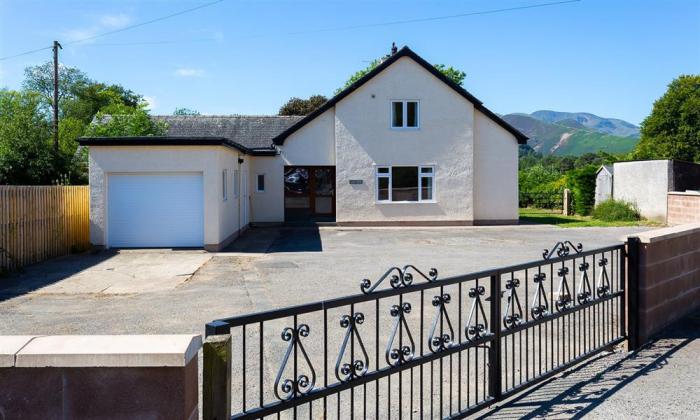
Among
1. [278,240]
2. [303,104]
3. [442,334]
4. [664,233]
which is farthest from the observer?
[303,104]

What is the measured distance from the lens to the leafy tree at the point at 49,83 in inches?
2574

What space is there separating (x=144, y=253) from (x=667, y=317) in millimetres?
13469

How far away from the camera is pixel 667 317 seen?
801cm

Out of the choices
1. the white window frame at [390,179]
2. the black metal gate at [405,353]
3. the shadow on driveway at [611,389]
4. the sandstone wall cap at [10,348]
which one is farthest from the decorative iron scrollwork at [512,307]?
the white window frame at [390,179]

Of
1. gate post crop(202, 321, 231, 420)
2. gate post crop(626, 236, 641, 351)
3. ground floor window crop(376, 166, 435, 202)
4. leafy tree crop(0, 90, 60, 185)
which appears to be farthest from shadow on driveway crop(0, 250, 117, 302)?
ground floor window crop(376, 166, 435, 202)

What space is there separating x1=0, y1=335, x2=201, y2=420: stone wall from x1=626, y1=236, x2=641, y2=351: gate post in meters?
5.94

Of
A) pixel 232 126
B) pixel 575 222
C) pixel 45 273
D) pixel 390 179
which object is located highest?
pixel 232 126

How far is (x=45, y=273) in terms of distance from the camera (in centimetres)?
1379

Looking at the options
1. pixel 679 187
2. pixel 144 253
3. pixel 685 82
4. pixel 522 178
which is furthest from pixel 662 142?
pixel 144 253

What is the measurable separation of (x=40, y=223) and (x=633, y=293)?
1371cm

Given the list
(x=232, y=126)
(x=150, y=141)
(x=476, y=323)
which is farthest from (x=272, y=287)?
(x=232, y=126)

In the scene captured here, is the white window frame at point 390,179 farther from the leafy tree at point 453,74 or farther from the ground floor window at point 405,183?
the leafy tree at point 453,74

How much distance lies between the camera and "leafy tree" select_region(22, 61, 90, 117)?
65375 mm

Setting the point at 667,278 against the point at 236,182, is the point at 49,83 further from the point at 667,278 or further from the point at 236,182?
the point at 667,278
